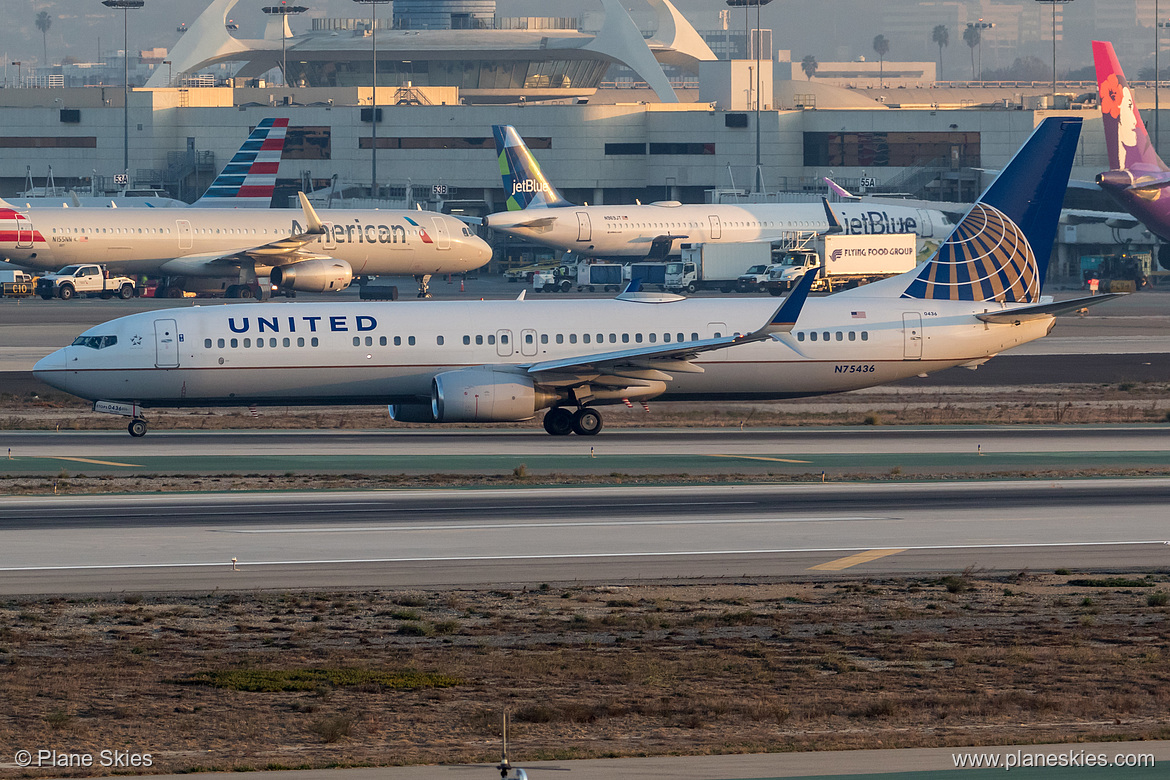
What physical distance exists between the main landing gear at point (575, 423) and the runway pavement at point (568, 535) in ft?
32.7

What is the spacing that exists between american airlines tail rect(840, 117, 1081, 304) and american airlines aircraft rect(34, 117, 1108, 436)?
0.05m

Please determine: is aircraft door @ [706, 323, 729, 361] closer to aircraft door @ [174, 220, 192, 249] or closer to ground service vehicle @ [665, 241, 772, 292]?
ground service vehicle @ [665, 241, 772, 292]

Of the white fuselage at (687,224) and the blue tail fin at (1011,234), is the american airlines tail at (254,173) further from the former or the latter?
the blue tail fin at (1011,234)

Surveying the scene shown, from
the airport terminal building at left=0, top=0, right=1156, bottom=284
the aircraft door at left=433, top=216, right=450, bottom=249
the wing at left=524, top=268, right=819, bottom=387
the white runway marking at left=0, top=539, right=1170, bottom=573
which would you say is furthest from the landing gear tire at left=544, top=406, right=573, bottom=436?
the airport terminal building at left=0, top=0, right=1156, bottom=284

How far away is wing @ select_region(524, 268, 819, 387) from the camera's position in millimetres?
42938

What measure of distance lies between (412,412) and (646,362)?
7.68m

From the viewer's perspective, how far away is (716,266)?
109 meters

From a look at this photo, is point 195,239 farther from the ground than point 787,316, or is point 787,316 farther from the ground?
point 195,239

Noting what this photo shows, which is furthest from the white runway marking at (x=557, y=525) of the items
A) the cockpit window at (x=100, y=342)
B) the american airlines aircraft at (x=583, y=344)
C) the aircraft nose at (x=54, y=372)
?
the aircraft nose at (x=54, y=372)

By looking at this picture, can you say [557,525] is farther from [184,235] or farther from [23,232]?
[23,232]

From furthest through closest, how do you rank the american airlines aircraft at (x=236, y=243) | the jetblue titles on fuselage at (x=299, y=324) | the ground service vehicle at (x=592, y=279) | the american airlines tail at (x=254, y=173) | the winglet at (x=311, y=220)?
the american airlines tail at (x=254, y=173), the ground service vehicle at (x=592, y=279), the american airlines aircraft at (x=236, y=243), the winglet at (x=311, y=220), the jetblue titles on fuselage at (x=299, y=324)

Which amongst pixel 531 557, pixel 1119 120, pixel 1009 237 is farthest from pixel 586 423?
pixel 1119 120

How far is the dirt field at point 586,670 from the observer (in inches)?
662

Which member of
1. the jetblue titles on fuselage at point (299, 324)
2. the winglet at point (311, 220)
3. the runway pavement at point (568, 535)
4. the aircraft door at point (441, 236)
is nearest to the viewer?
the runway pavement at point (568, 535)
